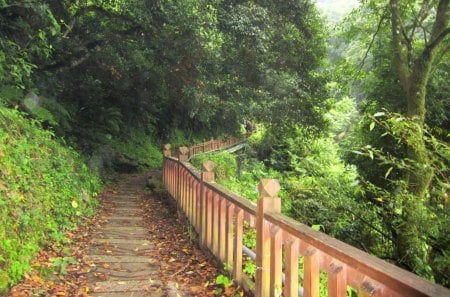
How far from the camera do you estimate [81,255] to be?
17.7ft

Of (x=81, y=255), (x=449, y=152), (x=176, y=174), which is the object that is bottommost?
(x=81, y=255)

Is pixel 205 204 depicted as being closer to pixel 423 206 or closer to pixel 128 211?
pixel 423 206

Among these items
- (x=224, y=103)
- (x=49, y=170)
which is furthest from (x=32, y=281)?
(x=224, y=103)

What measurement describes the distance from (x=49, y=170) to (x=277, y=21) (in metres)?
9.40

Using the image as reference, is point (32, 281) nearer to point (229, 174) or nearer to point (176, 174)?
point (176, 174)

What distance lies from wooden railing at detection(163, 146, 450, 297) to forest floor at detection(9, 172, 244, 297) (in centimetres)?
39

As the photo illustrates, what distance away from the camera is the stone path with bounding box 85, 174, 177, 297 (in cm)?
438

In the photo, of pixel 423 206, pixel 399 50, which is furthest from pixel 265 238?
pixel 399 50

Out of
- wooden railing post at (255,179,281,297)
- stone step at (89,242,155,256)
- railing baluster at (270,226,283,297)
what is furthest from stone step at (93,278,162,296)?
railing baluster at (270,226,283,297)

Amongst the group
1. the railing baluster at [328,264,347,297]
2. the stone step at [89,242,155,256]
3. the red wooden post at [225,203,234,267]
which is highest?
the railing baluster at [328,264,347,297]

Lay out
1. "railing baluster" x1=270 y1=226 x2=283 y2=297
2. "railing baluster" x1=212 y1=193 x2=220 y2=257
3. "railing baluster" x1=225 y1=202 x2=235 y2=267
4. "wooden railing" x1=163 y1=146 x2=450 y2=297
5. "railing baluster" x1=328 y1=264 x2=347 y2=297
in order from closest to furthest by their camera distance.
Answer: "wooden railing" x1=163 y1=146 x2=450 y2=297 < "railing baluster" x1=328 y1=264 x2=347 y2=297 < "railing baluster" x1=270 y1=226 x2=283 y2=297 < "railing baluster" x1=225 y1=202 x2=235 y2=267 < "railing baluster" x1=212 y1=193 x2=220 y2=257

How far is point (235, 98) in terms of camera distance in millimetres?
12164

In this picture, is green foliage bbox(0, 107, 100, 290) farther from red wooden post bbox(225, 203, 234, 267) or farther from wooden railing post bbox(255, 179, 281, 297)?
wooden railing post bbox(255, 179, 281, 297)

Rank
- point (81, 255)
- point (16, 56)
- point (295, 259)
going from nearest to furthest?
point (295, 259) → point (81, 255) → point (16, 56)
